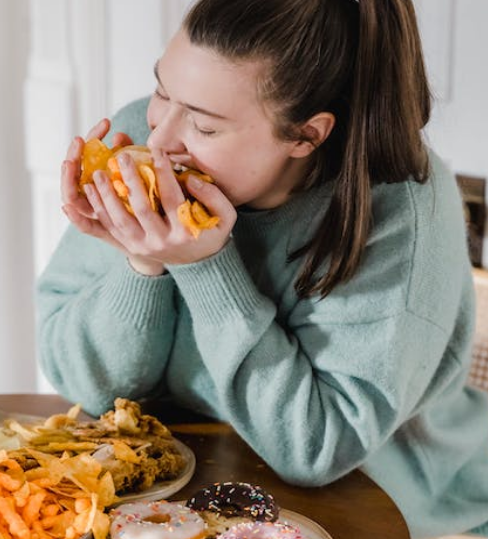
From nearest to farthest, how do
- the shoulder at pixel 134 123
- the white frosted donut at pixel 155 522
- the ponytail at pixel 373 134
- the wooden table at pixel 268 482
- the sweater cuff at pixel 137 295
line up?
the white frosted donut at pixel 155 522
the wooden table at pixel 268 482
the ponytail at pixel 373 134
the sweater cuff at pixel 137 295
the shoulder at pixel 134 123

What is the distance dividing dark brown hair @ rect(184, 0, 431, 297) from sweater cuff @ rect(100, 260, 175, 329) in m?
0.19

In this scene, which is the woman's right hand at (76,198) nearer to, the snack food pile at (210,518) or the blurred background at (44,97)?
the snack food pile at (210,518)

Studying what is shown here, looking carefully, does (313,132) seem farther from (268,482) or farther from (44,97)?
(44,97)

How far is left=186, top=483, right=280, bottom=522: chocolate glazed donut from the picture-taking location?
111cm

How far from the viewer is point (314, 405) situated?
1.36 metres

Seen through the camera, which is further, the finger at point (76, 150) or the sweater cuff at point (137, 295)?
the sweater cuff at point (137, 295)

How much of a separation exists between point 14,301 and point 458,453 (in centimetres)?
144

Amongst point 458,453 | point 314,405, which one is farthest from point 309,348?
point 458,453

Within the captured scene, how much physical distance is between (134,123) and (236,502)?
667 mm

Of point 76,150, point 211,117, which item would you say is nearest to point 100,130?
point 76,150

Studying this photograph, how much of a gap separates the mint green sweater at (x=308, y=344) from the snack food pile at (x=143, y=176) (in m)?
0.08

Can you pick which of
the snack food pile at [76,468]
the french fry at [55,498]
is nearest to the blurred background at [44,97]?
the snack food pile at [76,468]

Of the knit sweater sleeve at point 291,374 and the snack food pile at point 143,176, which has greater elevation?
the snack food pile at point 143,176

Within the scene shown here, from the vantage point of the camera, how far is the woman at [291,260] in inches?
49.6
